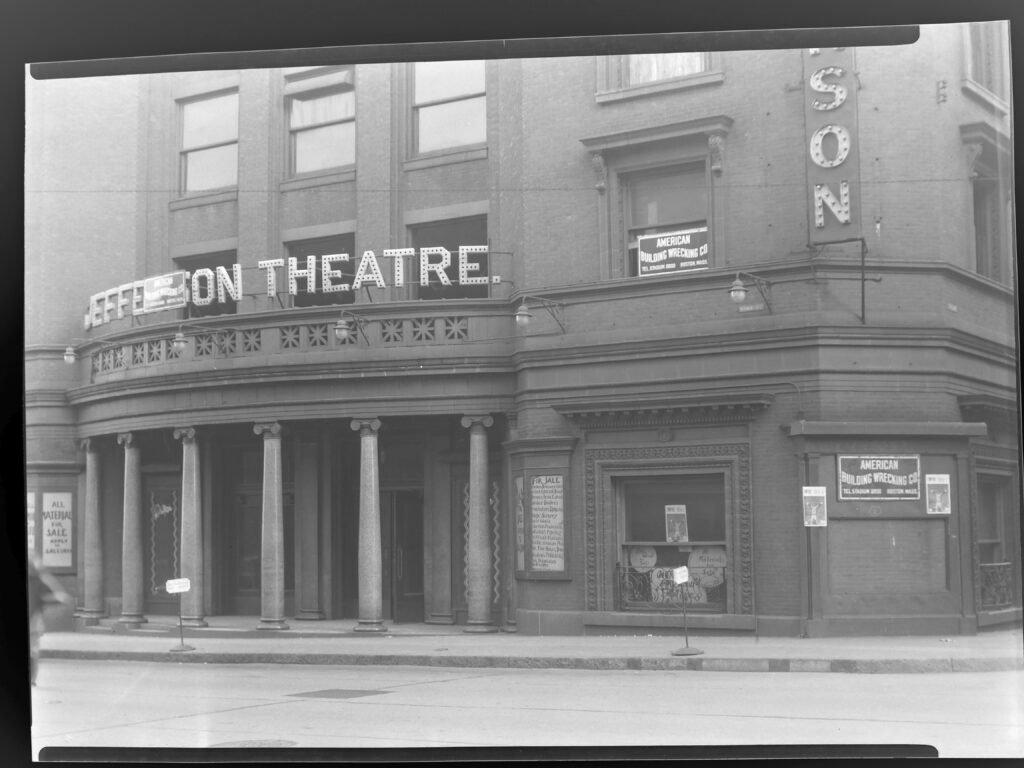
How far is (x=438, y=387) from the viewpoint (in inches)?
594

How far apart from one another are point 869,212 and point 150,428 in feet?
26.8

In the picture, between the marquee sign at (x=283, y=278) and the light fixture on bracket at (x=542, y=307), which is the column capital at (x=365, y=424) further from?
the light fixture on bracket at (x=542, y=307)

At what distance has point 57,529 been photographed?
15094mm

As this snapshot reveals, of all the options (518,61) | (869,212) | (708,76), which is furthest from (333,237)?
(869,212)

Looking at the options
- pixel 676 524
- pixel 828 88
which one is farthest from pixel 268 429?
pixel 828 88

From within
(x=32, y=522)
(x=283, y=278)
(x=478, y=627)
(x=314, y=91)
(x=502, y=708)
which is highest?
(x=314, y=91)

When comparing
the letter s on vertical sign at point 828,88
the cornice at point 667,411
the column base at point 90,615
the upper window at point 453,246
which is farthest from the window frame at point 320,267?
the letter s on vertical sign at point 828,88

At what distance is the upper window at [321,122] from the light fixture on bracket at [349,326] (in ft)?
5.56

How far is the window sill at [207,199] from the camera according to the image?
49.9 feet

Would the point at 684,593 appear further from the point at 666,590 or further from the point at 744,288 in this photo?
the point at 744,288

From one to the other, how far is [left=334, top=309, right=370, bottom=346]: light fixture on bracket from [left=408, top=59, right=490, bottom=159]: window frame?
186 cm

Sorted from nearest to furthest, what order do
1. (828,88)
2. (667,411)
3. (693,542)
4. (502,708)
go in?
(502,708), (828,88), (693,542), (667,411)

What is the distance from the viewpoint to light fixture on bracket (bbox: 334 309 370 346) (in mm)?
15008

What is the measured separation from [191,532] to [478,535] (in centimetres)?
316
